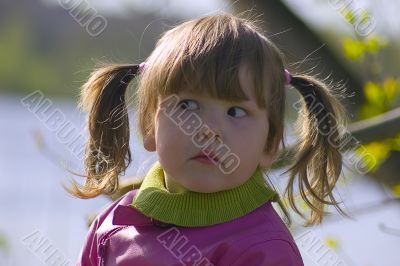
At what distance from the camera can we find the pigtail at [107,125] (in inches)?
100

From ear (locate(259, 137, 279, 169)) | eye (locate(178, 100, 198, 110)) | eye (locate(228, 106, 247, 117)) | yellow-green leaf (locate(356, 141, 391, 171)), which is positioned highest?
eye (locate(178, 100, 198, 110))

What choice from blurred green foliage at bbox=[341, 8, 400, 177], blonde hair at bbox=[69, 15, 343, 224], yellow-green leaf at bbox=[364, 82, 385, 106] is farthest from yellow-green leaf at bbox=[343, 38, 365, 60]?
blonde hair at bbox=[69, 15, 343, 224]

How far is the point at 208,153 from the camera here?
6.95ft

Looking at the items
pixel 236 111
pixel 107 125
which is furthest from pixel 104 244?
pixel 236 111

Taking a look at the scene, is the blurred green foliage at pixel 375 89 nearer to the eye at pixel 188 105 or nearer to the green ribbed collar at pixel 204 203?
the green ribbed collar at pixel 204 203

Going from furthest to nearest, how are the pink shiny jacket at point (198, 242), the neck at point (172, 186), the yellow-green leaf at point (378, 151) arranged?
1. the yellow-green leaf at point (378, 151)
2. the neck at point (172, 186)
3. the pink shiny jacket at point (198, 242)

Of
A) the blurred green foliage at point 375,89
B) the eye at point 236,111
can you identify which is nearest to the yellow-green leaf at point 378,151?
the blurred green foliage at point 375,89

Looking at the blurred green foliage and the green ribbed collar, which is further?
the blurred green foliage

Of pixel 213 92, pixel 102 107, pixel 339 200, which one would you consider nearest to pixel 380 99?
pixel 339 200

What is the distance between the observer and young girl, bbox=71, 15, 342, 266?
2.12m

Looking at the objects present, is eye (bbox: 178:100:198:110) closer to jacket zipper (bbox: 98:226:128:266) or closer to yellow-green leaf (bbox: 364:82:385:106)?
jacket zipper (bbox: 98:226:128:266)

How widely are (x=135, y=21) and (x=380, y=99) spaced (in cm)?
160

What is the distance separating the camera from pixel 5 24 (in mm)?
7574

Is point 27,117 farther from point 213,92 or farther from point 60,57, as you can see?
point 213,92
